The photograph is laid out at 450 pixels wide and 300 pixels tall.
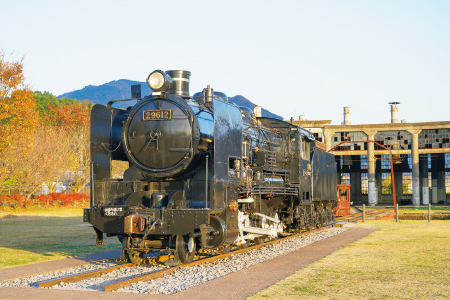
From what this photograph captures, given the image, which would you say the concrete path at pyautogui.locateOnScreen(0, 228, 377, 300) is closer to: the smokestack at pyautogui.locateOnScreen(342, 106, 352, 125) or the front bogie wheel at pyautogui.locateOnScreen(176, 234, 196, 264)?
the front bogie wheel at pyautogui.locateOnScreen(176, 234, 196, 264)

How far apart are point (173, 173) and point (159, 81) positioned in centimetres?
195

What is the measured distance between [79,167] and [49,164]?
19.7 ft

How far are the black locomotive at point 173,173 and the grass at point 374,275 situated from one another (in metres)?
2.10

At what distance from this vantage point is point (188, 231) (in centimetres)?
920

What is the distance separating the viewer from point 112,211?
9773 millimetres

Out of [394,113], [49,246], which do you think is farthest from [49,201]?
[394,113]

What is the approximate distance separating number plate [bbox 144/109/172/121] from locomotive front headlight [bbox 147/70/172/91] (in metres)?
0.47

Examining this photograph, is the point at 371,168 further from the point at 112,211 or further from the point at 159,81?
the point at 112,211

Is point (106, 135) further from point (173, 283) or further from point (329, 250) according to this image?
point (329, 250)

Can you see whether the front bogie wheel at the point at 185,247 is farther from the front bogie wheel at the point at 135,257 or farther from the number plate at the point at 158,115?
the number plate at the point at 158,115

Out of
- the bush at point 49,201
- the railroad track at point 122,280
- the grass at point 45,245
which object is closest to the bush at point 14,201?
the bush at point 49,201

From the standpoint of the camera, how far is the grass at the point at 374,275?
7.20 m

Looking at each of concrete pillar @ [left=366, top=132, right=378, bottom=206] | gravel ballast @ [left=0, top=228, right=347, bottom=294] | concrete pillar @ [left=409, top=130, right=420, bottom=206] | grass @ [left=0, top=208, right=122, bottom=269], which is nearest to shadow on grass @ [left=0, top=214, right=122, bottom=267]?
Answer: grass @ [left=0, top=208, right=122, bottom=269]

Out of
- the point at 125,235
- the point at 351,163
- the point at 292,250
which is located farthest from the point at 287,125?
the point at 351,163
